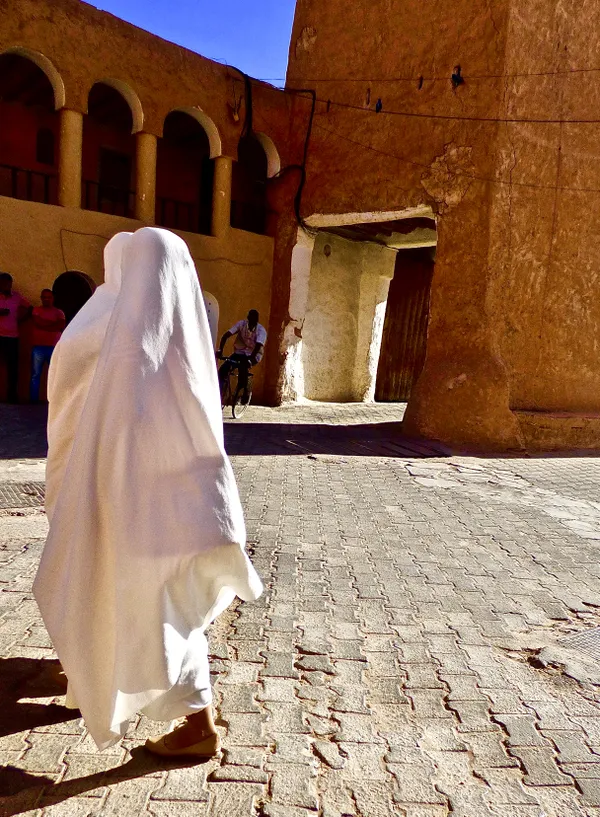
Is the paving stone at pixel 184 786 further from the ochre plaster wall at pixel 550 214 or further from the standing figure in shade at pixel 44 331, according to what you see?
the standing figure in shade at pixel 44 331

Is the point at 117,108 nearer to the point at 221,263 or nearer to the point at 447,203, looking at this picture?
the point at 221,263

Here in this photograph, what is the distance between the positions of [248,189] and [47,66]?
6.96m

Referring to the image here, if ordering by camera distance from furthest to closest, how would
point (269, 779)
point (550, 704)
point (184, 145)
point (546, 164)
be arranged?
point (184, 145) < point (546, 164) < point (550, 704) < point (269, 779)

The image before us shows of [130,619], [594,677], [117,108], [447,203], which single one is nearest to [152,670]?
[130,619]

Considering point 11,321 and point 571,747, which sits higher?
point 11,321

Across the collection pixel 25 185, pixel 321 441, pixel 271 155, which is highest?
pixel 271 155

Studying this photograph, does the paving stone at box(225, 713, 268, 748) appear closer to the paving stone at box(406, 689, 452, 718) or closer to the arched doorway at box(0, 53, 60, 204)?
the paving stone at box(406, 689, 452, 718)

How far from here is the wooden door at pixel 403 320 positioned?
1738 cm

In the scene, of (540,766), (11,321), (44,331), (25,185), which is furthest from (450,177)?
(25,185)

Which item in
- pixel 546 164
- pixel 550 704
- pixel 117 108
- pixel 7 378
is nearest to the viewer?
pixel 550 704

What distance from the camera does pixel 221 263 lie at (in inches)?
503

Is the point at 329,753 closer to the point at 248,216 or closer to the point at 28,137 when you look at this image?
the point at 28,137

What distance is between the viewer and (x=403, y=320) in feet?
57.6

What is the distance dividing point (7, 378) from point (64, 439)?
30.6 feet
